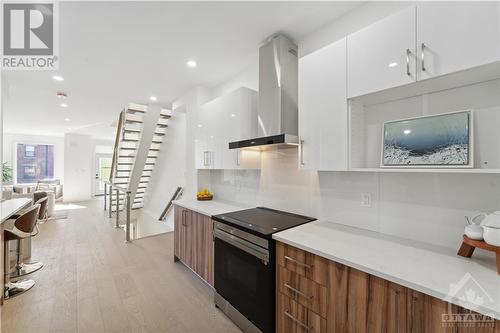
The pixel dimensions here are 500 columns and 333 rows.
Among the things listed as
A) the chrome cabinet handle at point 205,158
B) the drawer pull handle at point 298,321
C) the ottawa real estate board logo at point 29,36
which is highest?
the ottawa real estate board logo at point 29,36

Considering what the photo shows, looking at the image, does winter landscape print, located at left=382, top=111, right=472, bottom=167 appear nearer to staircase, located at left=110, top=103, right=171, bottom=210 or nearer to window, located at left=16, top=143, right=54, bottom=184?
staircase, located at left=110, top=103, right=171, bottom=210

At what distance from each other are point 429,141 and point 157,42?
2.60 metres

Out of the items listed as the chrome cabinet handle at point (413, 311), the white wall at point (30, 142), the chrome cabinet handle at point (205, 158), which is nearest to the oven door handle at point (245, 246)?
the chrome cabinet handle at point (413, 311)

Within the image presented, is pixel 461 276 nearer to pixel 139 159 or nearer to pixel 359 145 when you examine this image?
pixel 359 145

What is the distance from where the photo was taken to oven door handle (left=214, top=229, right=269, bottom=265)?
1.57 meters

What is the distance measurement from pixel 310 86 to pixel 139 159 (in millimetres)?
4827

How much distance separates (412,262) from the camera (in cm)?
112

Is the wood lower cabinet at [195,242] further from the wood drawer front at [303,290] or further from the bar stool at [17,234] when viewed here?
the bar stool at [17,234]

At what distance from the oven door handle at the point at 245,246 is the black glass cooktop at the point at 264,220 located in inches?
4.6

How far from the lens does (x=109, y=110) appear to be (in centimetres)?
486

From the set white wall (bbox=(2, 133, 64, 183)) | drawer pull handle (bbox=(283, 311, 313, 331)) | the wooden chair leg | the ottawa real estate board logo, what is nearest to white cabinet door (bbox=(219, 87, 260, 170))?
drawer pull handle (bbox=(283, 311, 313, 331))

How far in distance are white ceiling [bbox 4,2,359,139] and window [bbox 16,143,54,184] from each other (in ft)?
20.9

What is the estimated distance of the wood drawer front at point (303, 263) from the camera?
4.21 ft

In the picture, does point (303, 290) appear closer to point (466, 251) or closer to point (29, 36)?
point (466, 251)
